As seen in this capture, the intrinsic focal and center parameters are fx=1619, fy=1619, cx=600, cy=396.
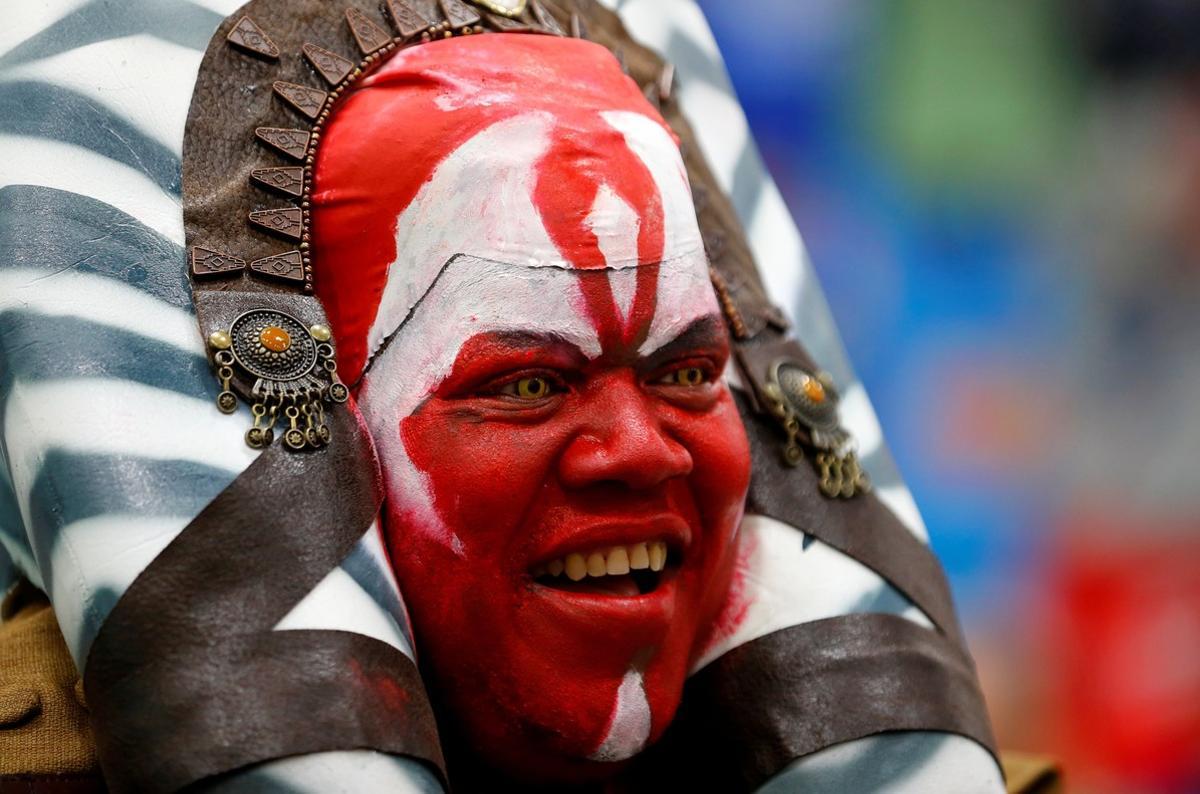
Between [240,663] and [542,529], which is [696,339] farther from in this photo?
[240,663]

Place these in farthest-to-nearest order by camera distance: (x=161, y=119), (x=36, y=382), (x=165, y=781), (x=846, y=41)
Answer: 1. (x=846, y=41)
2. (x=161, y=119)
3. (x=36, y=382)
4. (x=165, y=781)

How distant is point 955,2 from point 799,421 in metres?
1.69

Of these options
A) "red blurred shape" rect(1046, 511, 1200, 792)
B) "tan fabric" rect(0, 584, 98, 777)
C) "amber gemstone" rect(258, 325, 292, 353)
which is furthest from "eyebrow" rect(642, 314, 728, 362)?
"red blurred shape" rect(1046, 511, 1200, 792)

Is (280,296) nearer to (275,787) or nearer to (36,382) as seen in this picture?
(36,382)

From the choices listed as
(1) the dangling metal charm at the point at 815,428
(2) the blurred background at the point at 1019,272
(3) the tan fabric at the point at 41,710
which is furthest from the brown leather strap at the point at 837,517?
(2) the blurred background at the point at 1019,272

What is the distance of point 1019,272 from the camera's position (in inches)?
132

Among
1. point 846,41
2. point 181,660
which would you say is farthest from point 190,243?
point 846,41

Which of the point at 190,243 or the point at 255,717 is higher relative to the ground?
the point at 190,243

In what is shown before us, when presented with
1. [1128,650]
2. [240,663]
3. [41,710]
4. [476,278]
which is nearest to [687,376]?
[476,278]

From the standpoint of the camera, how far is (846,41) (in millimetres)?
3336

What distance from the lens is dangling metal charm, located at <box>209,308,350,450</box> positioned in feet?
5.07

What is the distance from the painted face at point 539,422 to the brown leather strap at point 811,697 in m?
0.18

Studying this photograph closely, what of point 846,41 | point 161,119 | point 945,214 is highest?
point 161,119

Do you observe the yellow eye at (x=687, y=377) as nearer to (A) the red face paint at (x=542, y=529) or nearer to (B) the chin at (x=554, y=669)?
(A) the red face paint at (x=542, y=529)
